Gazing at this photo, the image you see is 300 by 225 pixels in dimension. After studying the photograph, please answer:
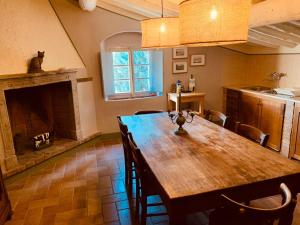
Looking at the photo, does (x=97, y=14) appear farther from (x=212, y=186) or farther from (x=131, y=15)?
(x=212, y=186)

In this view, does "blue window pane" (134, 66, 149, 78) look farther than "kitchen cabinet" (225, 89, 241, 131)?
Yes

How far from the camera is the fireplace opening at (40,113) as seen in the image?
344 cm

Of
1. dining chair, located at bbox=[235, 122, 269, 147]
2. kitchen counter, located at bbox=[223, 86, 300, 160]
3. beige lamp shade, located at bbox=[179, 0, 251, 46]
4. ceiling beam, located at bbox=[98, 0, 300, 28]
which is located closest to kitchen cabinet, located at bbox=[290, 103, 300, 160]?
kitchen counter, located at bbox=[223, 86, 300, 160]

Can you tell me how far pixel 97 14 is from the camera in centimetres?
395

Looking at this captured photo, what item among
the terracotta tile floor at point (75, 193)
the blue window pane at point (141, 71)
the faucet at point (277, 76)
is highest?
the blue window pane at point (141, 71)

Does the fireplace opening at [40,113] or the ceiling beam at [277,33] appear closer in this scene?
the ceiling beam at [277,33]

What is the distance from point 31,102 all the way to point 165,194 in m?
3.16

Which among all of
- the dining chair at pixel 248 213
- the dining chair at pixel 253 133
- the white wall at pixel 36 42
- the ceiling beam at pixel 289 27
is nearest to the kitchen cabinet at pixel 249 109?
the ceiling beam at pixel 289 27

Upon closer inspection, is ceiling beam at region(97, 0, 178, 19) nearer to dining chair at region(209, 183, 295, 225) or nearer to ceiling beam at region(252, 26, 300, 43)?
ceiling beam at region(252, 26, 300, 43)

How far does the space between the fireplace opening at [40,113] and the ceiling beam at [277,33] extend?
10.2ft

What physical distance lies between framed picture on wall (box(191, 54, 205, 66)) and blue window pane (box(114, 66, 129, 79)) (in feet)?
4.39

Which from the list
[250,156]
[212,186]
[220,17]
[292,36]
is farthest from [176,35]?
[292,36]

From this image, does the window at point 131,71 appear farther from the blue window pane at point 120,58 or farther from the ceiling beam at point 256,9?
the ceiling beam at point 256,9

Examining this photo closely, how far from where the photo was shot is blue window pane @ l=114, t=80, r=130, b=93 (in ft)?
15.3
